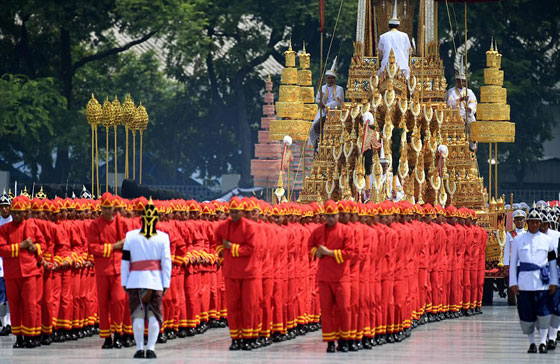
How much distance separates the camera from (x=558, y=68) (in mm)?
56625

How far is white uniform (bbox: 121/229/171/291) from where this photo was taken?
19.4m

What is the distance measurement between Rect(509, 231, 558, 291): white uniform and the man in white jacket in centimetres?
484

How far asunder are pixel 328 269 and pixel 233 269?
1.21 metres

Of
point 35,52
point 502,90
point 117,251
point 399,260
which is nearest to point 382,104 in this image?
point 502,90

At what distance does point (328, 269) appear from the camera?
20750 mm

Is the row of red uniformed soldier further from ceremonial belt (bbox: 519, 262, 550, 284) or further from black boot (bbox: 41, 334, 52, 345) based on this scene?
black boot (bbox: 41, 334, 52, 345)

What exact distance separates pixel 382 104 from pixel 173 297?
10.7 meters

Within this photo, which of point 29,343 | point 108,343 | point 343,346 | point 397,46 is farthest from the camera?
point 397,46

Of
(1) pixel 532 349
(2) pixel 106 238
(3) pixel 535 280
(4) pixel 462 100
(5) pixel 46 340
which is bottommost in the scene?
(1) pixel 532 349

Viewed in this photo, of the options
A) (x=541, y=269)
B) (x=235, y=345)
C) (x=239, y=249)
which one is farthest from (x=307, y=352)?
(x=541, y=269)

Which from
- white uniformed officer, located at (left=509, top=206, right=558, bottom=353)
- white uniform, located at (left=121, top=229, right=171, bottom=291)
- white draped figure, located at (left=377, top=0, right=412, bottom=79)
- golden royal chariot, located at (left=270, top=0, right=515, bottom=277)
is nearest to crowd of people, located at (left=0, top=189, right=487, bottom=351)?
white uniform, located at (left=121, top=229, right=171, bottom=291)

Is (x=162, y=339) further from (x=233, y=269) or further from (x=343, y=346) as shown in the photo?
(x=343, y=346)

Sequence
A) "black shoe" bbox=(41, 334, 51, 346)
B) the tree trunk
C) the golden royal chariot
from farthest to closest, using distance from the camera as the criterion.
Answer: the tree trunk, the golden royal chariot, "black shoe" bbox=(41, 334, 51, 346)

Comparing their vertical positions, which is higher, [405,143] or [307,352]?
[405,143]
